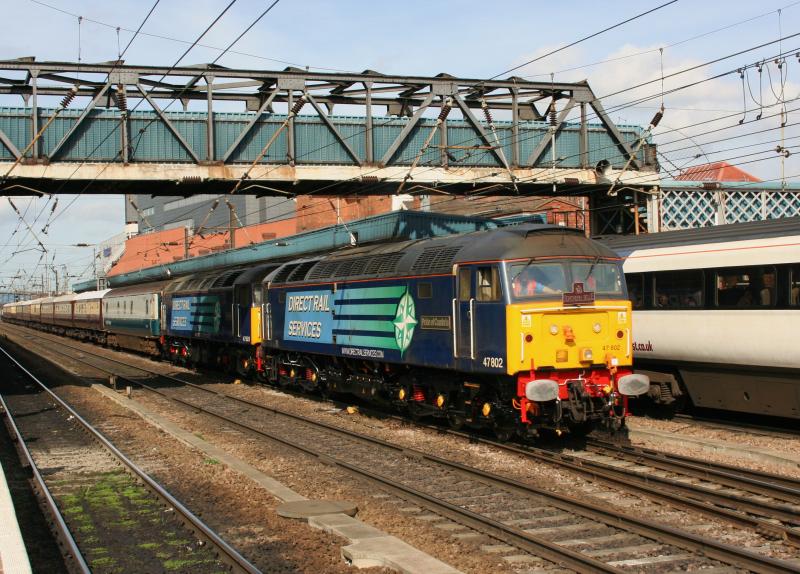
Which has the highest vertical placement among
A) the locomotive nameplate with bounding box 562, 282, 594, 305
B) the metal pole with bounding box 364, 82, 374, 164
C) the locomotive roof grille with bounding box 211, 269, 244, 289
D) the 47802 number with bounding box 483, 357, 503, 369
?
the metal pole with bounding box 364, 82, 374, 164

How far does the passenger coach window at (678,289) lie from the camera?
15141mm

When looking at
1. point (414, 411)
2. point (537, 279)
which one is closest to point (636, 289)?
point (537, 279)

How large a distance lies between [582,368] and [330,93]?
13.9 meters

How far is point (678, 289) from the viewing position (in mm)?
15586

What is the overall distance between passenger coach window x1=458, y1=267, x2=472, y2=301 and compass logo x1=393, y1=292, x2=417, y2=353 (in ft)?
5.23

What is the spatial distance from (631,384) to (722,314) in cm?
277

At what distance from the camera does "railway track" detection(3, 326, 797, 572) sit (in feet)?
25.0

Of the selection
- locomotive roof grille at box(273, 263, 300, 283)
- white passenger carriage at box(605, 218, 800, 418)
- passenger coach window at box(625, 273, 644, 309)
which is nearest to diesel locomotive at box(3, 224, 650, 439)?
locomotive roof grille at box(273, 263, 300, 283)

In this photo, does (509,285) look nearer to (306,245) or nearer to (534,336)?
(534,336)

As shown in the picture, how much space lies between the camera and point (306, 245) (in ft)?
124

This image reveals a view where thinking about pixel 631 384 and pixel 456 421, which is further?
pixel 456 421

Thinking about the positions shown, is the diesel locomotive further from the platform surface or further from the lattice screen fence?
the lattice screen fence

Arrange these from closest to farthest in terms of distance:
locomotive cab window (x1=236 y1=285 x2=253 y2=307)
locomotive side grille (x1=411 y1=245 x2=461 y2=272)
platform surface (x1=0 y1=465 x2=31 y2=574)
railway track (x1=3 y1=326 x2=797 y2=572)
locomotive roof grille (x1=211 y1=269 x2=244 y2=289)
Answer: platform surface (x1=0 y1=465 x2=31 y2=574)
railway track (x1=3 y1=326 x2=797 y2=572)
locomotive side grille (x1=411 y1=245 x2=461 y2=272)
locomotive cab window (x1=236 y1=285 x2=253 y2=307)
locomotive roof grille (x1=211 y1=269 x2=244 y2=289)

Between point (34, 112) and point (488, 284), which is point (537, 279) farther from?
point (34, 112)
